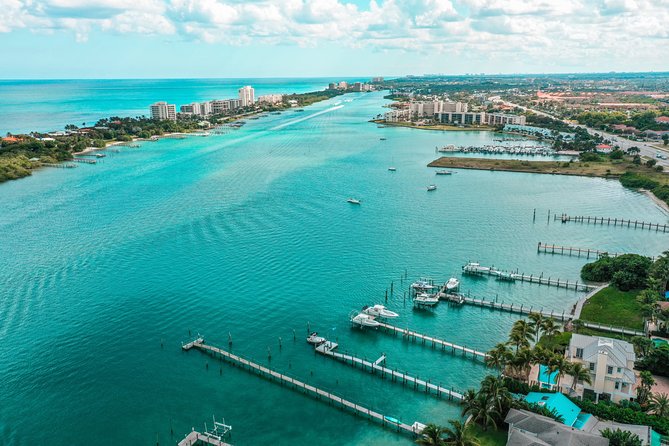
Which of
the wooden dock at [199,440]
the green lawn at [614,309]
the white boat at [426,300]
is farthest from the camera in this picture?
the white boat at [426,300]

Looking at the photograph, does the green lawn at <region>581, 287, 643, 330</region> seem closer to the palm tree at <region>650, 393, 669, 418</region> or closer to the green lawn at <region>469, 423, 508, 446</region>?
the palm tree at <region>650, 393, 669, 418</region>

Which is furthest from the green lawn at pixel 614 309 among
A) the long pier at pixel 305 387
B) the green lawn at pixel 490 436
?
the long pier at pixel 305 387

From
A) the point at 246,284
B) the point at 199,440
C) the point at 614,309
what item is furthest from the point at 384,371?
the point at 614,309

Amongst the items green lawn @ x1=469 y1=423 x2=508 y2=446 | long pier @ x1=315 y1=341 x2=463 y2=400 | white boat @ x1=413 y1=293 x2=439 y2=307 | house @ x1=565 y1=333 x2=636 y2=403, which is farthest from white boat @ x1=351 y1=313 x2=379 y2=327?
house @ x1=565 y1=333 x2=636 y2=403

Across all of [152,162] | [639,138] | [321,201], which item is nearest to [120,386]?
[321,201]

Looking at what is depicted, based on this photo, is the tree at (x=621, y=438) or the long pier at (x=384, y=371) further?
the long pier at (x=384, y=371)

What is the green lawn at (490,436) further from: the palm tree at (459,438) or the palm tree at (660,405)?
the palm tree at (660,405)
